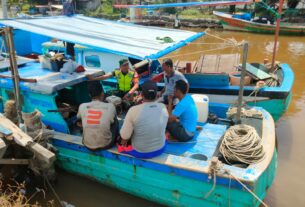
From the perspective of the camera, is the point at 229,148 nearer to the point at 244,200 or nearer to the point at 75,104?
the point at 244,200

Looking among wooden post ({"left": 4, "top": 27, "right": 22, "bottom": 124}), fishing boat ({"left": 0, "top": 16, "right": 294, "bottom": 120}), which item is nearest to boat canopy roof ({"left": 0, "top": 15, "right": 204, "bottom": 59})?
fishing boat ({"left": 0, "top": 16, "right": 294, "bottom": 120})

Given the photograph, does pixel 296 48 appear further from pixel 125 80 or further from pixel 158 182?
pixel 158 182

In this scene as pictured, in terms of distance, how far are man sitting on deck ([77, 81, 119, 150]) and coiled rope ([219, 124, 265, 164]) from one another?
1.83 metres

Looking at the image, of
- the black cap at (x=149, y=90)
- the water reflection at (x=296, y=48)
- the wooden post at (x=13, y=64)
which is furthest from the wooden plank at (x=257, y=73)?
the water reflection at (x=296, y=48)

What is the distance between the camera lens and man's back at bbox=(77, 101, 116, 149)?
4.82 metres

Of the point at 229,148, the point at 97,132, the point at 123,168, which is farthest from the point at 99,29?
the point at 229,148

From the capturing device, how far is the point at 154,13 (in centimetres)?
3134

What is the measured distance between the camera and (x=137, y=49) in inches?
200

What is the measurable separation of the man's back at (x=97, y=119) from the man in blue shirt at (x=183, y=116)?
3.42ft

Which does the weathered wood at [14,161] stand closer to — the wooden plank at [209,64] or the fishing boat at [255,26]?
the wooden plank at [209,64]

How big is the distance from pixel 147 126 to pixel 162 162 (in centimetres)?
62

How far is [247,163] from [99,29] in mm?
4172

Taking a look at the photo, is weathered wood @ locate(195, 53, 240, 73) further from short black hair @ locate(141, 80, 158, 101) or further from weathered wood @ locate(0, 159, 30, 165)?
weathered wood @ locate(0, 159, 30, 165)

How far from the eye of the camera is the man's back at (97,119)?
15.8 feet
